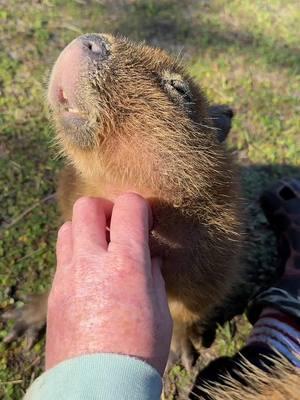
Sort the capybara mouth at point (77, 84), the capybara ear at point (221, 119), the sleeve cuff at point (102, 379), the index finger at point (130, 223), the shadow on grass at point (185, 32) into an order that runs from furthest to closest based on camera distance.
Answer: the shadow on grass at point (185, 32), the capybara ear at point (221, 119), the capybara mouth at point (77, 84), the index finger at point (130, 223), the sleeve cuff at point (102, 379)

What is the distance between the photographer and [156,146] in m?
1.98

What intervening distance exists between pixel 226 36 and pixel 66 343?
154 inches

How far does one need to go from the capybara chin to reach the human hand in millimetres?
374

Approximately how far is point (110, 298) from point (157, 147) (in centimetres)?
76

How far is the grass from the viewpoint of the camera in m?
3.02

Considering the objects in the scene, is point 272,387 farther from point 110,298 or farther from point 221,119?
point 221,119

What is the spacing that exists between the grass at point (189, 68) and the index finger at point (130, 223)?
1446 mm

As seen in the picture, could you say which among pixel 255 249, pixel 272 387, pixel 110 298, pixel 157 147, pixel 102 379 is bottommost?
pixel 255 249

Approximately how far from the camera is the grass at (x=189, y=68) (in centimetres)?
302

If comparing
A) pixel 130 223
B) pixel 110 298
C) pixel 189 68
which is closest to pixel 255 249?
pixel 189 68

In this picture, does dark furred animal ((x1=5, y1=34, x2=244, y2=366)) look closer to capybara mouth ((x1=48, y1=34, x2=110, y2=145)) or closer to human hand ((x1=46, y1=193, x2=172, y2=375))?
capybara mouth ((x1=48, y1=34, x2=110, y2=145))

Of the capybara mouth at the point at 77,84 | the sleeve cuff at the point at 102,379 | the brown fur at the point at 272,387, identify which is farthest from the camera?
the capybara mouth at the point at 77,84

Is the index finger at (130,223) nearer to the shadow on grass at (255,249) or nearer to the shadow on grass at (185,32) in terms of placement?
the shadow on grass at (255,249)

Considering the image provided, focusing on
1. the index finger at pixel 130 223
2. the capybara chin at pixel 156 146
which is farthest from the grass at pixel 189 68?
the index finger at pixel 130 223
